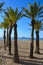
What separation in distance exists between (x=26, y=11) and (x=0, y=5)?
3766 mm

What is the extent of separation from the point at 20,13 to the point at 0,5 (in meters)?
3.96

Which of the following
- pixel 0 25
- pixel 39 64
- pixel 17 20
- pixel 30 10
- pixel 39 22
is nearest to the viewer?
pixel 39 64

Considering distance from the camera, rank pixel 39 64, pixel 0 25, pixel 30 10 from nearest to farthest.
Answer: pixel 39 64
pixel 30 10
pixel 0 25

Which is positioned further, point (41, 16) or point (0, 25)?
point (0, 25)

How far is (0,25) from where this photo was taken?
3988 centimetres

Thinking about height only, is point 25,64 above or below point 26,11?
below

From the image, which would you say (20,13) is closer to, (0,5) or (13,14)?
(13,14)

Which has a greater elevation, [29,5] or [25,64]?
[29,5]

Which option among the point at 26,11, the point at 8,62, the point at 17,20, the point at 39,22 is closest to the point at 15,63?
the point at 8,62

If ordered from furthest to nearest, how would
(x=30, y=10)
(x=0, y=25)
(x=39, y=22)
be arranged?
(x=0, y=25)
(x=39, y=22)
(x=30, y=10)

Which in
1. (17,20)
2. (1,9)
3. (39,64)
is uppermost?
(1,9)

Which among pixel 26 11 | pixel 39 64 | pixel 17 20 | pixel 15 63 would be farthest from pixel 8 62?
pixel 26 11

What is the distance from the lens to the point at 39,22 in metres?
34.4

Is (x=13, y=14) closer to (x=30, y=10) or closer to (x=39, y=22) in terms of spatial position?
(x=30, y=10)
